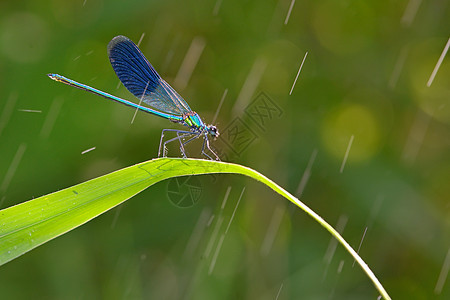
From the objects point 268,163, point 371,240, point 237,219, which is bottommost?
point 237,219

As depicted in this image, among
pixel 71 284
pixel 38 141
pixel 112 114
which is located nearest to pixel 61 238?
pixel 71 284

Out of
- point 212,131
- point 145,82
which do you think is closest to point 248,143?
point 212,131

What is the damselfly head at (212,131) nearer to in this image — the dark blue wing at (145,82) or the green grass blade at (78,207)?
the dark blue wing at (145,82)

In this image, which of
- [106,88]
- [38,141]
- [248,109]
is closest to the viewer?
[38,141]

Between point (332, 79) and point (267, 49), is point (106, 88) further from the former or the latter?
point (332, 79)

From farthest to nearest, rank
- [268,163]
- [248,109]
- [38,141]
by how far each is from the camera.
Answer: [248,109]
[268,163]
[38,141]

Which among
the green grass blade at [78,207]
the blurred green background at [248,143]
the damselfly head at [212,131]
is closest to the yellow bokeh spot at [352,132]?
the blurred green background at [248,143]

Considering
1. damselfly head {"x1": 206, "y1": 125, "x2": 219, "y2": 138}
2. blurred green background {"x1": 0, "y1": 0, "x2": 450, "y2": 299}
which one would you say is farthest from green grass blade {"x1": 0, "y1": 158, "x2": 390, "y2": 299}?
blurred green background {"x1": 0, "y1": 0, "x2": 450, "y2": 299}
